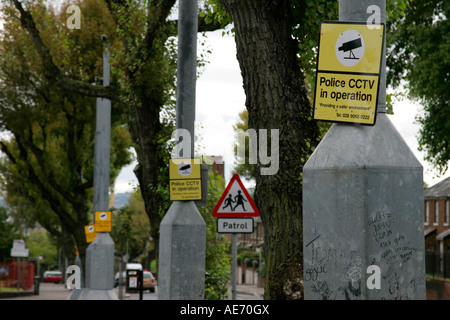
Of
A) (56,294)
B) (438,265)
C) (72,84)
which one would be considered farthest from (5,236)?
(72,84)

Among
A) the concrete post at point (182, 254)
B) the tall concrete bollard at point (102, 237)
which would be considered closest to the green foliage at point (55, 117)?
the tall concrete bollard at point (102, 237)

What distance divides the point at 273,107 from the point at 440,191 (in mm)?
40839

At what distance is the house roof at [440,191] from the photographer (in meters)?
44.3

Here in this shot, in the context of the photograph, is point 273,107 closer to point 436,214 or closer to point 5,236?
point 436,214

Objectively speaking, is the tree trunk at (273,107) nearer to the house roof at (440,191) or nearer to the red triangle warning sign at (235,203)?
the red triangle warning sign at (235,203)

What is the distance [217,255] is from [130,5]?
632cm

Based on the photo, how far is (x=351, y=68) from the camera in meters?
3.67

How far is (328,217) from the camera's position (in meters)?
3.45

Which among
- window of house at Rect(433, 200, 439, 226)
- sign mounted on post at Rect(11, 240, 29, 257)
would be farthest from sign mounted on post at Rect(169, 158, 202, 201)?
window of house at Rect(433, 200, 439, 226)

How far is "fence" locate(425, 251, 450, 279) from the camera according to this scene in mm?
35094

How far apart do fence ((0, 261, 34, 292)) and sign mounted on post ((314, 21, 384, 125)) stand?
4172 centimetres

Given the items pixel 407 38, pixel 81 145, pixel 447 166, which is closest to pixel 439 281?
pixel 447 166

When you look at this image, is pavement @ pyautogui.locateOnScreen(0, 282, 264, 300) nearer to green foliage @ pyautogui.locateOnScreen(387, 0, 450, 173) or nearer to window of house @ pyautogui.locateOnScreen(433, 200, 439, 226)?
window of house @ pyautogui.locateOnScreen(433, 200, 439, 226)
